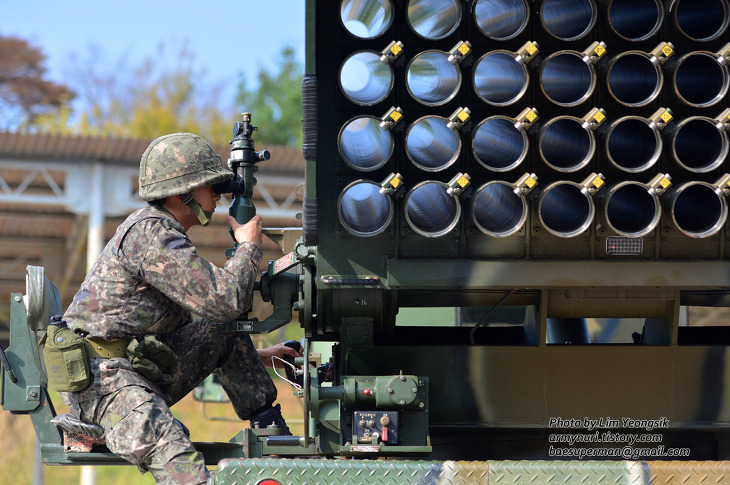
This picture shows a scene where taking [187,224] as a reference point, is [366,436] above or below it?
below

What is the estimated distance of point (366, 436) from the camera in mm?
3975

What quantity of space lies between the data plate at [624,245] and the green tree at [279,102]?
3292cm

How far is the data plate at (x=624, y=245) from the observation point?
399cm

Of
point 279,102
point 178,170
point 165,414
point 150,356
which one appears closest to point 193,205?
point 178,170

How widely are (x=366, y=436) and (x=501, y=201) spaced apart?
1.04 metres

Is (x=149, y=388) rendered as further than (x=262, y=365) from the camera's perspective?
No

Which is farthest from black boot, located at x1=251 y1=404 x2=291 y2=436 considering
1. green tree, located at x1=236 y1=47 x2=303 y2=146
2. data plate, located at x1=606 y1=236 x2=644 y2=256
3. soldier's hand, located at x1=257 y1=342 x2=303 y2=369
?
green tree, located at x1=236 y1=47 x2=303 y2=146

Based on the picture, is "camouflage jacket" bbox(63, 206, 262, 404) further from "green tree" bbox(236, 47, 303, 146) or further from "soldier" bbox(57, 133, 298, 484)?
"green tree" bbox(236, 47, 303, 146)

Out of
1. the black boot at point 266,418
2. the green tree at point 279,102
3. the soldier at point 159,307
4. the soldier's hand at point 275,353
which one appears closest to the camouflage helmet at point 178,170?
the soldier at point 159,307

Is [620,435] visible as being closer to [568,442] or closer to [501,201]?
[568,442]

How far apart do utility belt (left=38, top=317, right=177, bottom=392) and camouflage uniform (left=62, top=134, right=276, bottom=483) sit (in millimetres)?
29

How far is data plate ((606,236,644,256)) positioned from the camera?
399 centimetres

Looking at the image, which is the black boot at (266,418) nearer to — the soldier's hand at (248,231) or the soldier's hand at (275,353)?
the soldier's hand at (275,353)

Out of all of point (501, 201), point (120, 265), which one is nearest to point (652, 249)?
point (501, 201)
